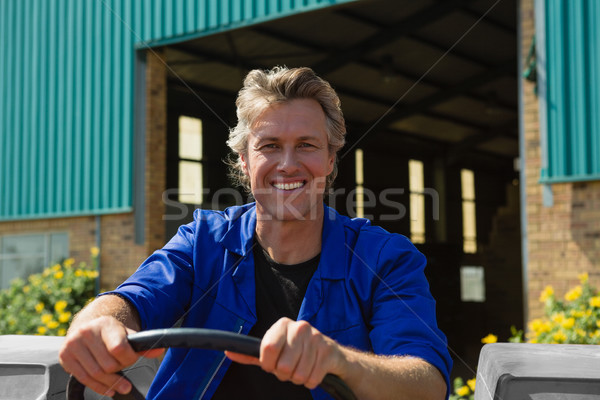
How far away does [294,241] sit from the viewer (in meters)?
2.28

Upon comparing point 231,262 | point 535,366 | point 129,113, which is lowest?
point 535,366

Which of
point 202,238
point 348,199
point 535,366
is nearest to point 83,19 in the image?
point 202,238

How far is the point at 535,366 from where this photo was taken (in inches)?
64.1

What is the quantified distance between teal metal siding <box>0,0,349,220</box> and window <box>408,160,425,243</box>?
41.5 feet

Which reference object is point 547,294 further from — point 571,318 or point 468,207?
point 468,207

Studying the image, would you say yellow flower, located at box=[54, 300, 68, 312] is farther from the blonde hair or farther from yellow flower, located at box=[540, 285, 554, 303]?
the blonde hair

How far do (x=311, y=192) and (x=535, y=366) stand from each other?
0.93m

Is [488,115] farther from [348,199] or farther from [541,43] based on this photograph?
[541,43]

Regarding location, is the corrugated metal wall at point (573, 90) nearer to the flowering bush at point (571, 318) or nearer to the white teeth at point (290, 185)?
the flowering bush at point (571, 318)

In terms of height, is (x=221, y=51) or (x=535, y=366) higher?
(x=221, y=51)

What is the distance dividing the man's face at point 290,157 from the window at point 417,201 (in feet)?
59.3

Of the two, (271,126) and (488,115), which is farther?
(488,115)

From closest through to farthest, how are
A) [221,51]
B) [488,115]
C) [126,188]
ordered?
[126,188], [221,51], [488,115]

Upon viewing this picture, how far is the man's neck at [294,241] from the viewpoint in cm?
227
